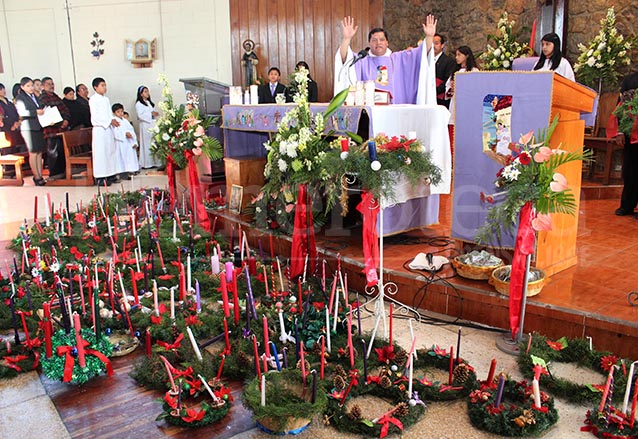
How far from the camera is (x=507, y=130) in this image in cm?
397

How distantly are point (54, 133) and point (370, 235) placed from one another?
25.5ft

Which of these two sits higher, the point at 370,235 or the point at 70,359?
the point at 370,235

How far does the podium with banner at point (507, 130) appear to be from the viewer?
12.5 ft

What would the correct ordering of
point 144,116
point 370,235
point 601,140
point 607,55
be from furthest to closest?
point 144,116
point 601,140
point 607,55
point 370,235

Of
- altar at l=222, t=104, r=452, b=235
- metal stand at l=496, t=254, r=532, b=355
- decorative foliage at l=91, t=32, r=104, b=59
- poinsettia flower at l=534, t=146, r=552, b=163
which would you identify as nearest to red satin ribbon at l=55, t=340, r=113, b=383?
altar at l=222, t=104, r=452, b=235

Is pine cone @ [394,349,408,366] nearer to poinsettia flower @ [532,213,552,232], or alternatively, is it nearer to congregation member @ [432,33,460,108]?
poinsettia flower @ [532,213,552,232]

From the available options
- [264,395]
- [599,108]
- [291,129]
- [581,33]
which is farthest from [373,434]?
[581,33]

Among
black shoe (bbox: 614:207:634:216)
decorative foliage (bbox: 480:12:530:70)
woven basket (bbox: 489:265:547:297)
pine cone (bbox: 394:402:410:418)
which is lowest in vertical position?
pine cone (bbox: 394:402:410:418)

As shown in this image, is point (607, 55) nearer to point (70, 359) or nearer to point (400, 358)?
point (400, 358)

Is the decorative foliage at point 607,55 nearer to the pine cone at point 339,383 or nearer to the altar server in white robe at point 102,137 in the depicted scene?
the pine cone at point 339,383

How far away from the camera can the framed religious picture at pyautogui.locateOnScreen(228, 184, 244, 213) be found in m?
6.27

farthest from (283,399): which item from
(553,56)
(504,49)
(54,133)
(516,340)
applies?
(54,133)

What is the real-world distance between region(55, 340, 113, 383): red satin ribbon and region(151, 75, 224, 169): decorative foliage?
335cm

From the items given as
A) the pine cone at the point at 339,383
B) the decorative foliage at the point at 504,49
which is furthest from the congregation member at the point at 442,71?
the pine cone at the point at 339,383
